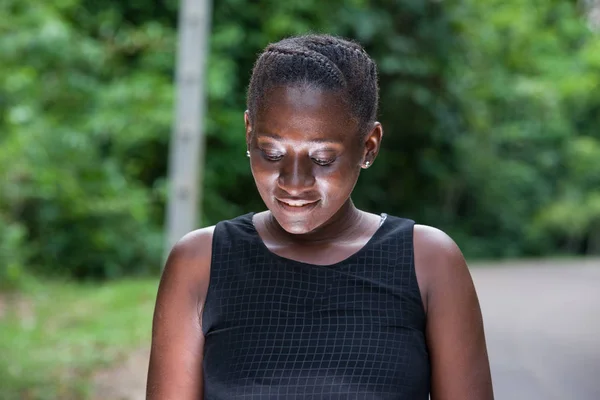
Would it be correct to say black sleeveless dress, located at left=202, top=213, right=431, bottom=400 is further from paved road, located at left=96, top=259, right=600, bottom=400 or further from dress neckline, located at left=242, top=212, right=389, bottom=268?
paved road, located at left=96, top=259, right=600, bottom=400

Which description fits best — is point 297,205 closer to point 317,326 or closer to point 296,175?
point 296,175

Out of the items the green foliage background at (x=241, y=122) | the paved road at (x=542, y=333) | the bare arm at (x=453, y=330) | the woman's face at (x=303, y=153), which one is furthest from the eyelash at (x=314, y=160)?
the green foliage background at (x=241, y=122)

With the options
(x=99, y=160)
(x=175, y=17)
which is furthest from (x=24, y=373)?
(x=175, y=17)

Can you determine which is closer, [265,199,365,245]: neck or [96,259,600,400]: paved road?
[265,199,365,245]: neck

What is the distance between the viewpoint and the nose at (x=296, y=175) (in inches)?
63.6

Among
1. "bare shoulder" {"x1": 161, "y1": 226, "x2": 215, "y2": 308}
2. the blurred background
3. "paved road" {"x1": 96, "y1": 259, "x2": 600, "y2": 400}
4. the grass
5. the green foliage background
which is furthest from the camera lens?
the green foliage background

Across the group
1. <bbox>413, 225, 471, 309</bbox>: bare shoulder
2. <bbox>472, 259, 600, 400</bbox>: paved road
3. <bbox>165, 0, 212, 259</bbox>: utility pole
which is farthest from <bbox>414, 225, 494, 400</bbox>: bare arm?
<bbox>165, 0, 212, 259</bbox>: utility pole

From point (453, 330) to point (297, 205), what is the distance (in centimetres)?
32

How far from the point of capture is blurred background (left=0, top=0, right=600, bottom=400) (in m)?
6.87

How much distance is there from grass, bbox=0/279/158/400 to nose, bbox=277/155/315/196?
3780 millimetres

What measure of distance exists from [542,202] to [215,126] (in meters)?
9.59

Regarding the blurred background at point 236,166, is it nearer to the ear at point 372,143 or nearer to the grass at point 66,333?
the grass at point 66,333

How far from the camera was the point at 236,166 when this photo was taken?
476 inches

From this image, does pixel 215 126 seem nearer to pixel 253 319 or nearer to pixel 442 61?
pixel 442 61
